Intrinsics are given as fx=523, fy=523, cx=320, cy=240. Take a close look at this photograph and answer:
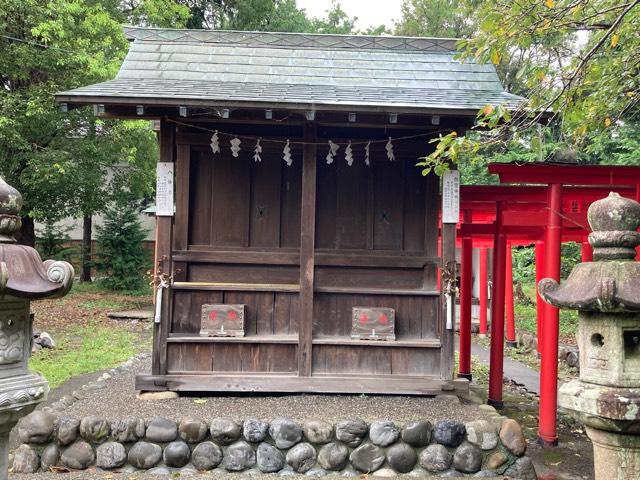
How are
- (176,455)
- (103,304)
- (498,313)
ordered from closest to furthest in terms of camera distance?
(176,455)
(498,313)
(103,304)

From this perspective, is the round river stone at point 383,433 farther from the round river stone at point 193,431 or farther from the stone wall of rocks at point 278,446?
the round river stone at point 193,431

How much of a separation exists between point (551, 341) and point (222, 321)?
3.79 meters

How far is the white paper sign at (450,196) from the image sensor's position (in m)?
6.21

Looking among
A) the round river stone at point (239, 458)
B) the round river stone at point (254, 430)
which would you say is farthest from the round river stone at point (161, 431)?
the round river stone at point (254, 430)

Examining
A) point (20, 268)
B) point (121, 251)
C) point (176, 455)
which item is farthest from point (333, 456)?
point (121, 251)

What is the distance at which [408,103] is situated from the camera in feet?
18.7

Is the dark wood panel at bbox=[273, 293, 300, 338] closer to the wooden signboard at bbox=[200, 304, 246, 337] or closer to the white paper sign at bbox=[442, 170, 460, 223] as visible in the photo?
the wooden signboard at bbox=[200, 304, 246, 337]

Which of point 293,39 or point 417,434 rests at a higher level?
point 293,39

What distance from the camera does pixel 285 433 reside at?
5074 millimetres

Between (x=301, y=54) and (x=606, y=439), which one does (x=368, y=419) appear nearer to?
(x=606, y=439)

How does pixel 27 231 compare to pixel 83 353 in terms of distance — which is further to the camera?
pixel 27 231

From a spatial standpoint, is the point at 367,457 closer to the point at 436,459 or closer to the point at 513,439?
the point at 436,459

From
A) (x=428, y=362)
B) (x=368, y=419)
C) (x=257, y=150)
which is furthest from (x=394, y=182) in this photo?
(x=368, y=419)

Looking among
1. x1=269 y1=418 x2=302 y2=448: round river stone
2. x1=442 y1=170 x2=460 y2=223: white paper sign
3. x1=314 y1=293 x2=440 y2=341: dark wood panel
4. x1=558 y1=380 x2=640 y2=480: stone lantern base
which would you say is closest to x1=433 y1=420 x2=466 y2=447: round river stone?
x1=269 y1=418 x2=302 y2=448: round river stone
